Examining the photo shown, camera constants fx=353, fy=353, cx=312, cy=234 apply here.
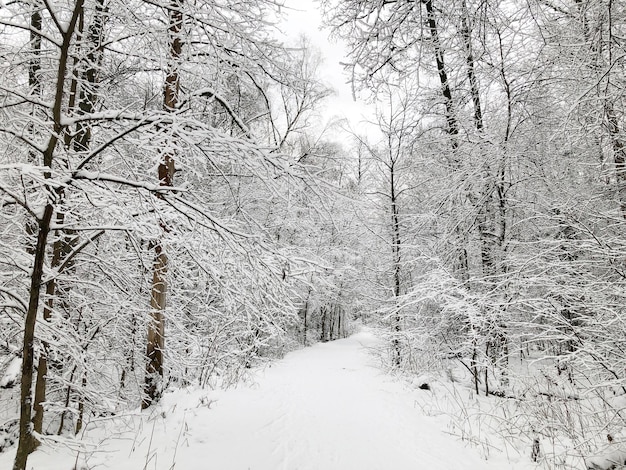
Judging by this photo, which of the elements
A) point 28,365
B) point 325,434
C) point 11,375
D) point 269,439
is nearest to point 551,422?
point 325,434

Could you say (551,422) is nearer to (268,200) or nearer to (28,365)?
(268,200)

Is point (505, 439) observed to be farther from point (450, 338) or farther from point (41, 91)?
point (41, 91)

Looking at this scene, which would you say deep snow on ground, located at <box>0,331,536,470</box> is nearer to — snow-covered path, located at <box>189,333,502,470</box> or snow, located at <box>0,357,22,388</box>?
snow-covered path, located at <box>189,333,502,470</box>

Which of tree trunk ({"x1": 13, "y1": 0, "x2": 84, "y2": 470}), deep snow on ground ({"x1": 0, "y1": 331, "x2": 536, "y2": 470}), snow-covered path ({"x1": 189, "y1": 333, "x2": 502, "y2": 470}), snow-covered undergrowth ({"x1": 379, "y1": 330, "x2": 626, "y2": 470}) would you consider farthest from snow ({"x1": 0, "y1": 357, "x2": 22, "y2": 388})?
snow-covered undergrowth ({"x1": 379, "y1": 330, "x2": 626, "y2": 470})

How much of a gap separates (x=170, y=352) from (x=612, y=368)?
20.7 feet

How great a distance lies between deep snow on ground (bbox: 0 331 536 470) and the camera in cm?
349

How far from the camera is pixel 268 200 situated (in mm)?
A: 6391

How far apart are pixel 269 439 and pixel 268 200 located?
148 inches

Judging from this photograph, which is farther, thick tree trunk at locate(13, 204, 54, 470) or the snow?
the snow

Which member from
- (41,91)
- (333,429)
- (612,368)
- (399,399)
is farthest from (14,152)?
(399,399)

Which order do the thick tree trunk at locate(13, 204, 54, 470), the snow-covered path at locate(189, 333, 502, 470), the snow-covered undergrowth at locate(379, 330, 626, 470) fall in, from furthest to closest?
the snow-covered path at locate(189, 333, 502, 470), the snow-covered undergrowth at locate(379, 330, 626, 470), the thick tree trunk at locate(13, 204, 54, 470)

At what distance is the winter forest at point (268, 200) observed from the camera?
263 cm

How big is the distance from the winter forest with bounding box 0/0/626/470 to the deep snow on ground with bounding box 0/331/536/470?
8cm

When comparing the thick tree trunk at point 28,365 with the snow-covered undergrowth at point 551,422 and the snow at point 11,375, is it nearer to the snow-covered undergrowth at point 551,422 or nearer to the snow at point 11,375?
the snow at point 11,375
